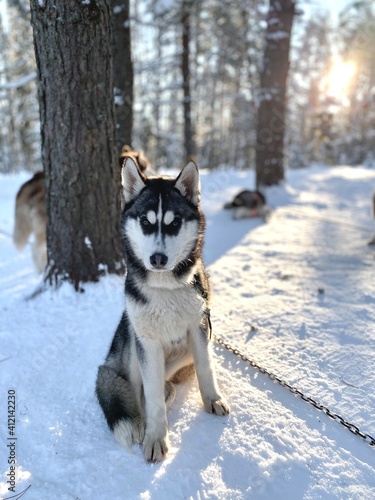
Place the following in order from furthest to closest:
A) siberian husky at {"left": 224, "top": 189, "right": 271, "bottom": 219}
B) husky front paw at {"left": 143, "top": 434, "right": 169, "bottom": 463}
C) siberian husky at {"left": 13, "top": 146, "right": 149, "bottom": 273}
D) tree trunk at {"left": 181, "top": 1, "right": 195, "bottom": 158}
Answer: tree trunk at {"left": 181, "top": 1, "right": 195, "bottom": 158} < siberian husky at {"left": 224, "top": 189, "right": 271, "bottom": 219} < siberian husky at {"left": 13, "top": 146, "right": 149, "bottom": 273} < husky front paw at {"left": 143, "top": 434, "right": 169, "bottom": 463}

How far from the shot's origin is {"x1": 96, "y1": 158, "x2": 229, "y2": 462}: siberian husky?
223cm

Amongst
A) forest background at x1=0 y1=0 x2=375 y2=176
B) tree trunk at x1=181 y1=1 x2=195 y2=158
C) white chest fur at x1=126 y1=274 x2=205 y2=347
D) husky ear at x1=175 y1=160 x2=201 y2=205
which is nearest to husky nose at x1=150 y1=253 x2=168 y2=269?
white chest fur at x1=126 y1=274 x2=205 y2=347

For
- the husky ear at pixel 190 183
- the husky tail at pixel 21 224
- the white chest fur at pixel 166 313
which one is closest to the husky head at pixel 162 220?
the husky ear at pixel 190 183

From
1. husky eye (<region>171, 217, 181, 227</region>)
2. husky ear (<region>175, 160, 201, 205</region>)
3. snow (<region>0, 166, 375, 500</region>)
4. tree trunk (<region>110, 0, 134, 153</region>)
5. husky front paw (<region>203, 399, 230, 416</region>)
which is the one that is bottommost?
snow (<region>0, 166, 375, 500</region>)

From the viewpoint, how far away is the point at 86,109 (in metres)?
3.84

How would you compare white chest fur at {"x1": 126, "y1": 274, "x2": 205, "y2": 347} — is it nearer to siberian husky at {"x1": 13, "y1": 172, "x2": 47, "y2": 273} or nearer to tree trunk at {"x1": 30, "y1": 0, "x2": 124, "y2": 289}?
tree trunk at {"x1": 30, "y1": 0, "x2": 124, "y2": 289}

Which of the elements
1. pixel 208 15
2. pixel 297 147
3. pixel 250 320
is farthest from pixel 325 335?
pixel 297 147

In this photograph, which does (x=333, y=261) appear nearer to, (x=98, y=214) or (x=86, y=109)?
(x=98, y=214)

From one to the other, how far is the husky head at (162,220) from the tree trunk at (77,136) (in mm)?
1587

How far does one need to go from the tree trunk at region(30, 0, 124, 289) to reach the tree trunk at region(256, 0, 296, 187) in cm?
692

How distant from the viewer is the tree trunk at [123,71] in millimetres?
6404

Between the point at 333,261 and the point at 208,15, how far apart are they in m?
15.5

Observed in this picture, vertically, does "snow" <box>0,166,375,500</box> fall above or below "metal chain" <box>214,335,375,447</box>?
below

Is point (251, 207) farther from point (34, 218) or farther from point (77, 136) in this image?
point (77, 136)
